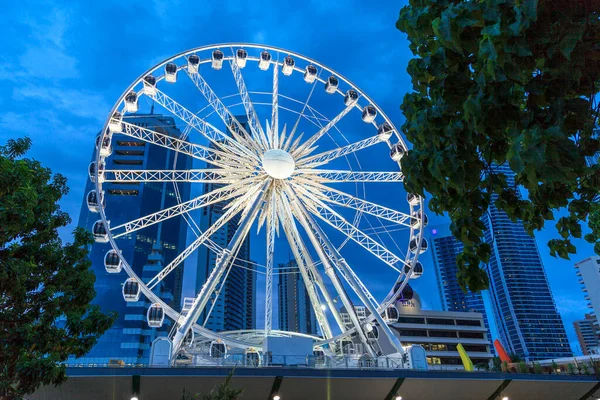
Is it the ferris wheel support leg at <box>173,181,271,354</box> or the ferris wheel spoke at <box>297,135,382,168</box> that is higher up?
the ferris wheel spoke at <box>297,135,382,168</box>

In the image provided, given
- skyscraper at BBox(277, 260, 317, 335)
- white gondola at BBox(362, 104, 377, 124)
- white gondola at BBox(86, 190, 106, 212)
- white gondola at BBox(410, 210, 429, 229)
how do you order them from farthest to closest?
skyscraper at BBox(277, 260, 317, 335)
white gondola at BBox(362, 104, 377, 124)
white gondola at BBox(410, 210, 429, 229)
white gondola at BBox(86, 190, 106, 212)

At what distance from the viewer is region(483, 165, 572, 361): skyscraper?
560 ft

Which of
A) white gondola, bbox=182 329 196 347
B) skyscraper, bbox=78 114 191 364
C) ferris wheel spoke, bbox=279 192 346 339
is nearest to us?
white gondola, bbox=182 329 196 347

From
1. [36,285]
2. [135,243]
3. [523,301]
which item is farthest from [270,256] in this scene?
[523,301]

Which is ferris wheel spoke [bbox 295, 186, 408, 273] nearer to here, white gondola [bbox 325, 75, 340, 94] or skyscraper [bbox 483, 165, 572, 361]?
white gondola [bbox 325, 75, 340, 94]

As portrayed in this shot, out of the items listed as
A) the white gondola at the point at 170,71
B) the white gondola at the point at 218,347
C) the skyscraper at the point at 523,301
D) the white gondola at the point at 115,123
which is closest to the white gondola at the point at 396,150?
the white gondola at the point at 170,71

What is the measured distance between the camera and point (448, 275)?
186 m

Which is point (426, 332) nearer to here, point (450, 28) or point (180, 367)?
point (180, 367)

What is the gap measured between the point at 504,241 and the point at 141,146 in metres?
160

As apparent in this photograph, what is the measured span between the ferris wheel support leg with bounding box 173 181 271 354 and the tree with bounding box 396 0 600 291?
56.0ft

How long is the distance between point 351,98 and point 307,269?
11.1 metres

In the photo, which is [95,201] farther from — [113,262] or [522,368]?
[522,368]

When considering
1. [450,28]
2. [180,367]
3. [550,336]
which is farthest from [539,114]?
[550,336]

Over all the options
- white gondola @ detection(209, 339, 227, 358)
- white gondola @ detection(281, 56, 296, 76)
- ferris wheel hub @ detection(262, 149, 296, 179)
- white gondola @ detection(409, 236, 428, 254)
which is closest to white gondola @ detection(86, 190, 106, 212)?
ferris wheel hub @ detection(262, 149, 296, 179)
